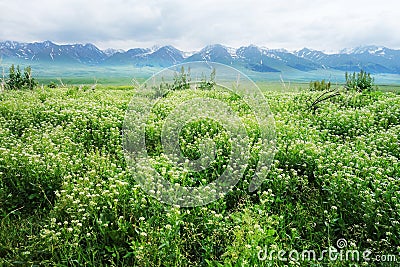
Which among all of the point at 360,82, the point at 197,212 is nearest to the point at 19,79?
the point at 360,82

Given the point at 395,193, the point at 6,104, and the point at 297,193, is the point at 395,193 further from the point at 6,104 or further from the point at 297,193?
the point at 6,104

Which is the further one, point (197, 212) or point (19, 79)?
point (19, 79)

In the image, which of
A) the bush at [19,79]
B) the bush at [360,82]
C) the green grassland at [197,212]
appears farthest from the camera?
the bush at [19,79]

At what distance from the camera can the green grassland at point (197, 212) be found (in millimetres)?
4383

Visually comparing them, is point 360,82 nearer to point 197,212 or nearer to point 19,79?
point 197,212

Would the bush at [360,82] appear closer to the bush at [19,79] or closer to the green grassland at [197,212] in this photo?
the green grassland at [197,212]

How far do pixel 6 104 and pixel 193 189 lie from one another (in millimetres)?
8489

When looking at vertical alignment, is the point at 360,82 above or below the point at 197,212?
above

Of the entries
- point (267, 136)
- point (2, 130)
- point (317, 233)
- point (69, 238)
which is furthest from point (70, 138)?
point (317, 233)

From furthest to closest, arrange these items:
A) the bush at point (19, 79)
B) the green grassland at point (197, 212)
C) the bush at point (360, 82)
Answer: the bush at point (19, 79), the bush at point (360, 82), the green grassland at point (197, 212)

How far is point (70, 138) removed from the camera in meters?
7.96

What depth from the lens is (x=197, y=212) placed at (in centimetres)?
511

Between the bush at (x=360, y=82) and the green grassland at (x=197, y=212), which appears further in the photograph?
A: the bush at (x=360, y=82)

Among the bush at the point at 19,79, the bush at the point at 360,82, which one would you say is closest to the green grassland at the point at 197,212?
the bush at the point at 360,82
